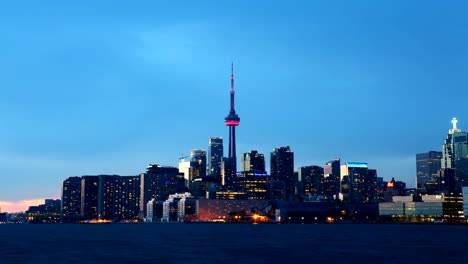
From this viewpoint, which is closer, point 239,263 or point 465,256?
point 239,263

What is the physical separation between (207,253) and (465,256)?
49164mm

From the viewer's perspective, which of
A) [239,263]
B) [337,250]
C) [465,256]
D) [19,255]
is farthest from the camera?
[337,250]

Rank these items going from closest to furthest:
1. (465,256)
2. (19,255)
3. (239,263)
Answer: (239,263) < (465,256) < (19,255)

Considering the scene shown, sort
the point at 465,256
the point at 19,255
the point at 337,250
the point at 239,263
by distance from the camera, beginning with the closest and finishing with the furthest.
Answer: the point at 239,263
the point at 465,256
the point at 19,255
the point at 337,250

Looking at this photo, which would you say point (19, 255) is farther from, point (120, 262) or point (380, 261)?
point (380, 261)

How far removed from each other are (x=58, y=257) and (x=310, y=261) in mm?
47619

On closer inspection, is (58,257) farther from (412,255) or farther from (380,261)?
(412,255)

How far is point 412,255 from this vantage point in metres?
117

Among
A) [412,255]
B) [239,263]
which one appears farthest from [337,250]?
[239,263]

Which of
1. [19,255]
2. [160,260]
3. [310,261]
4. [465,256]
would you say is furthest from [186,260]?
[465,256]

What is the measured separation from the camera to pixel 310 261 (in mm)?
106875

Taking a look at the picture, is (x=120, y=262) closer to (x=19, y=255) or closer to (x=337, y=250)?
(x=19, y=255)

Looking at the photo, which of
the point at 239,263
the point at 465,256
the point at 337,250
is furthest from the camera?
the point at 337,250

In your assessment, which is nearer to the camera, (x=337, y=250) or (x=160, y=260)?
(x=160, y=260)
